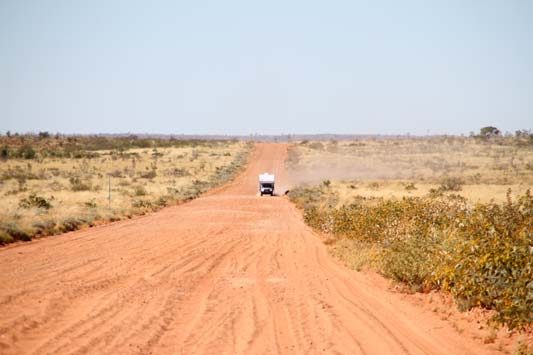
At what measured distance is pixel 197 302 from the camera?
1003cm

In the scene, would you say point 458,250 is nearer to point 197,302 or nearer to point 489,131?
point 197,302

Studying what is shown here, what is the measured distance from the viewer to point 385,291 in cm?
1135

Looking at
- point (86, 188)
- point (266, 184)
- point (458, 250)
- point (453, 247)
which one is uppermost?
point (458, 250)

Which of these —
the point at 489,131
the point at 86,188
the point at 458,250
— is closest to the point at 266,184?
the point at 86,188

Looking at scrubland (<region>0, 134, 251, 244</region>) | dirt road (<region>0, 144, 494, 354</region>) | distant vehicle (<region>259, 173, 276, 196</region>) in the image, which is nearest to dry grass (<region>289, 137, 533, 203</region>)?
distant vehicle (<region>259, 173, 276, 196</region>)

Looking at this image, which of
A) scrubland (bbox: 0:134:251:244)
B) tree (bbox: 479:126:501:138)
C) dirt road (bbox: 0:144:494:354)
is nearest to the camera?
dirt road (bbox: 0:144:494:354)

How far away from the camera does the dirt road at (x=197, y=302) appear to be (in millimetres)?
7770

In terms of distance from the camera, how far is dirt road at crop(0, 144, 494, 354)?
25.5 feet

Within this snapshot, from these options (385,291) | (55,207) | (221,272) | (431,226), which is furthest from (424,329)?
(55,207)

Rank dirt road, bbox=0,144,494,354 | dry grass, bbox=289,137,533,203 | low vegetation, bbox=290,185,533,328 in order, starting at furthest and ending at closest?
dry grass, bbox=289,137,533,203 < low vegetation, bbox=290,185,533,328 < dirt road, bbox=0,144,494,354

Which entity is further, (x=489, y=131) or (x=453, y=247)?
(x=489, y=131)

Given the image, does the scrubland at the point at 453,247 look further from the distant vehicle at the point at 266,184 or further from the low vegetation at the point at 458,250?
the distant vehicle at the point at 266,184

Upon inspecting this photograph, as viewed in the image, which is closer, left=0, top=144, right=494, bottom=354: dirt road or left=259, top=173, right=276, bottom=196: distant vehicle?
left=0, top=144, right=494, bottom=354: dirt road

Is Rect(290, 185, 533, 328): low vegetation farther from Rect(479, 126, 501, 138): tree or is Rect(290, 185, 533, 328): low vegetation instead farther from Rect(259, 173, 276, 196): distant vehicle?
Rect(479, 126, 501, 138): tree
